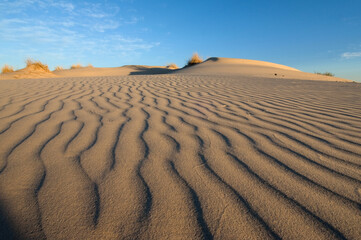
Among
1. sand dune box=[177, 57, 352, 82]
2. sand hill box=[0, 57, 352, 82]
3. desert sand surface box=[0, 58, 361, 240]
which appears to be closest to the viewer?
desert sand surface box=[0, 58, 361, 240]

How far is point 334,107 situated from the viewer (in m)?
3.11

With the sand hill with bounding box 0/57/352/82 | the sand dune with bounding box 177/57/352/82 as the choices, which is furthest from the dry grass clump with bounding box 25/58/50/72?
the sand dune with bounding box 177/57/352/82

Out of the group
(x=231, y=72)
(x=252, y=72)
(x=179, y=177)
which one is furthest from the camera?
(x=231, y=72)

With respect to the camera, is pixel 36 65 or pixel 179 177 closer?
pixel 179 177

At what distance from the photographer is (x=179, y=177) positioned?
4.29 feet

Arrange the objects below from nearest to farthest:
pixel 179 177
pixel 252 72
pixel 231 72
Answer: pixel 179 177
pixel 252 72
pixel 231 72

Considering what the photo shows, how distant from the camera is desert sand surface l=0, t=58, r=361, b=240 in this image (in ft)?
3.14

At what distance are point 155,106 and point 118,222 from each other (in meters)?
2.22

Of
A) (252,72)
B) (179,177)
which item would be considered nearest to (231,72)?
(252,72)

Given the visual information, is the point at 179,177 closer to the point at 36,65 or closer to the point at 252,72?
the point at 252,72

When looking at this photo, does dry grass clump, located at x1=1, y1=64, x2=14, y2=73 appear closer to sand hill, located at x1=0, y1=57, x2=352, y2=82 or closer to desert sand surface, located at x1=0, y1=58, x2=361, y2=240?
sand hill, located at x1=0, y1=57, x2=352, y2=82

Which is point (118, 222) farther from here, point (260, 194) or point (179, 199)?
point (260, 194)

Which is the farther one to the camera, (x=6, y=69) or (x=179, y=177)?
(x=6, y=69)

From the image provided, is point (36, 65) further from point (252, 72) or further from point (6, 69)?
point (252, 72)
